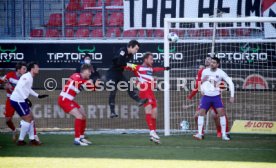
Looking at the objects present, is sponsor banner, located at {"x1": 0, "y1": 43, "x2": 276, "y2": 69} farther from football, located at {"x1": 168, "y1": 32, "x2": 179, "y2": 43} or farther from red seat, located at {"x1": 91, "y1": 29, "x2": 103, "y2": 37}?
football, located at {"x1": 168, "y1": 32, "x2": 179, "y2": 43}

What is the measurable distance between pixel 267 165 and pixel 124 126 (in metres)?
8.09

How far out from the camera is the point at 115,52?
18.7 metres

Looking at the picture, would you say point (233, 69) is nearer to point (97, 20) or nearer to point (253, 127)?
point (253, 127)

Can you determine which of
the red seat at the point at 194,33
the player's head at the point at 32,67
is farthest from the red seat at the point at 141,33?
the player's head at the point at 32,67

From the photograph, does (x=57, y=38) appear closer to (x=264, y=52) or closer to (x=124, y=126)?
(x=124, y=126)

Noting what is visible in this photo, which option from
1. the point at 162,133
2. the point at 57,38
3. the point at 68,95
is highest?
the point at 57,38

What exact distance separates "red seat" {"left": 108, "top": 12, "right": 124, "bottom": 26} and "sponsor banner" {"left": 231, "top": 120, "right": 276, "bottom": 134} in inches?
205

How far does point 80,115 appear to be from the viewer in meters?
13.4

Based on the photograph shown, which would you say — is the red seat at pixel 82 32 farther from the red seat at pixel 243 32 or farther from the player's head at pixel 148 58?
the player's head at pixel 148 58

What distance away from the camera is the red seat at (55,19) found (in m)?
20.1

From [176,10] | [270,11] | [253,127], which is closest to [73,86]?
[253,127]

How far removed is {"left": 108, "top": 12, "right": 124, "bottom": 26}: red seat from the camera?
1984cm

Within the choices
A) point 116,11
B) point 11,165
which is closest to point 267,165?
point 11,165

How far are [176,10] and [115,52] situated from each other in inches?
90.3
